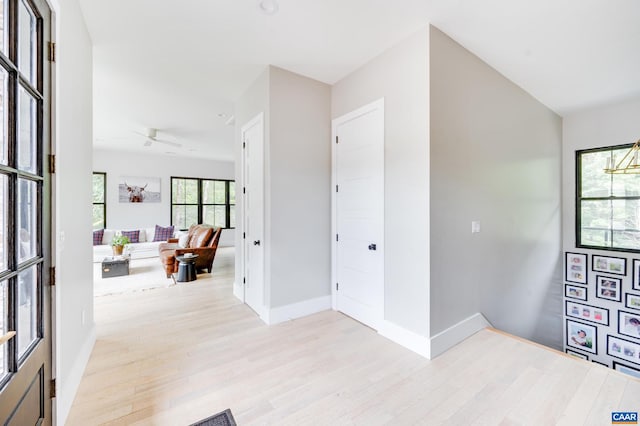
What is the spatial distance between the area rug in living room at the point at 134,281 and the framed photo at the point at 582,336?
21.5 feet

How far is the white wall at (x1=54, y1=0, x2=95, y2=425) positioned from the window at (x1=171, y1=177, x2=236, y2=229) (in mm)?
6189

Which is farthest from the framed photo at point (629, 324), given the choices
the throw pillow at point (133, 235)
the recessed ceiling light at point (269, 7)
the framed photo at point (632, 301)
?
the throw pillow at point (133, 235)

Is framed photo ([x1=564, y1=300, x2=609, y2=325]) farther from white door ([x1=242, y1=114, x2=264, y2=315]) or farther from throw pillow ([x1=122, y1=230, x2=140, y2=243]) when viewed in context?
throw pillow ([x1=122, y1=230, x2=140, y2=243])

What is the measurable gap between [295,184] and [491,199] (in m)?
2.21

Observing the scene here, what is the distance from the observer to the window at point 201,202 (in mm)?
8117

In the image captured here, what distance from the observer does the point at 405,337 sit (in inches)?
95.4

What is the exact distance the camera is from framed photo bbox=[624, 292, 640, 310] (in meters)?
3.55

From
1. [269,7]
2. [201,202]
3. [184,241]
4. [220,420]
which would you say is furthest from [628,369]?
[201,202]

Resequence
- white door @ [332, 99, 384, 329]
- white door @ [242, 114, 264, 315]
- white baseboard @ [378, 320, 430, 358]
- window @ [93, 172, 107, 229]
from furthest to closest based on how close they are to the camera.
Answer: window @ [93, 172, 107, 229] → white door @ [242, 114, 264, 315] → white door @ [332, 99, 384, 329] → white baseboard @ [378, 320, 430, 358]

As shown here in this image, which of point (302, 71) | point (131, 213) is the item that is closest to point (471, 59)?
point (302, 71)

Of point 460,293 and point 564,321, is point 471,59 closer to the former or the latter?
point 460,293

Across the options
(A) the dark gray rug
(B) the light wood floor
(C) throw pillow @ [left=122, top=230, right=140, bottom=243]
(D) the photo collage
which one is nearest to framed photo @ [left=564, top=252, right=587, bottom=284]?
(D) the photo collage

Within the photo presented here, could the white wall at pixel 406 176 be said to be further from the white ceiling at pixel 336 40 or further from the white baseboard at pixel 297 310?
the white baseboard at pixel 297 310

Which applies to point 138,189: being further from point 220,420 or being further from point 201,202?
point 220,420
